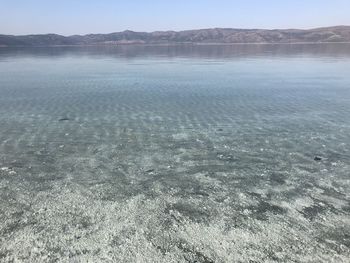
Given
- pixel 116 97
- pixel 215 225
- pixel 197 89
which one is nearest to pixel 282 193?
pixel 215 225

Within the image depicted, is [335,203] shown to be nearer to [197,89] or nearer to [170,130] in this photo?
[170,130]

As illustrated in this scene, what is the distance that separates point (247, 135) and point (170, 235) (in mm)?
8545

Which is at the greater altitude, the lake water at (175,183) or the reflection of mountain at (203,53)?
the lake water at (175,183)

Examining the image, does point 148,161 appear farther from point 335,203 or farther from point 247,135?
point 335,203

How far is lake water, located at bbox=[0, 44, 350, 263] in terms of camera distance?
25.1ft

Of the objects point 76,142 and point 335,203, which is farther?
point 76,142

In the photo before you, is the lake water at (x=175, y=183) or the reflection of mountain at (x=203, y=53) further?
the reflection of mountain at (x=203, y=53)

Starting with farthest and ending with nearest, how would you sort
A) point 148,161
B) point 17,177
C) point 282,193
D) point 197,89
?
point 197,89, point 148,161, point 17,177, point 282,193

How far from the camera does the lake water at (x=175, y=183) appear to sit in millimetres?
7645

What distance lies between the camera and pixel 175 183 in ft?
35.3

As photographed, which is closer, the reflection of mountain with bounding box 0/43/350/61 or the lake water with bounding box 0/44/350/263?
the lake water with bounding box 0/44/350/263

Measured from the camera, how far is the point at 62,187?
1058 centimetres

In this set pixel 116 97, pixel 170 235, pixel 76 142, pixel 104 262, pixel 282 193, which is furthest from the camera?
pixel 116 97

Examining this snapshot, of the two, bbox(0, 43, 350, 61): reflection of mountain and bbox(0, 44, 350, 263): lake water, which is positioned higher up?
bbox(0, 44, 350, 263): lake water
